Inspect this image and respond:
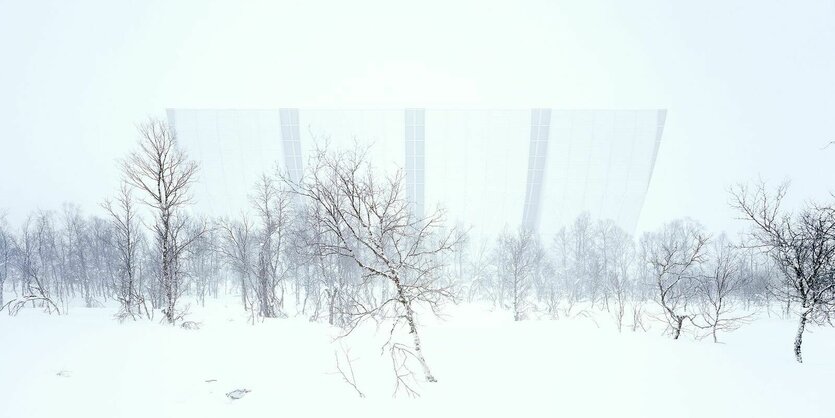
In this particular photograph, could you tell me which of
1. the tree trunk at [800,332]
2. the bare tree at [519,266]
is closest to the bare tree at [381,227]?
the tree trunk at [800,332]

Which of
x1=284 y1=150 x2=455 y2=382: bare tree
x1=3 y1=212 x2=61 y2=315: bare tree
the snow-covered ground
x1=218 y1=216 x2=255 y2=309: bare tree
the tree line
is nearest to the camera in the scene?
the snow-covered ground

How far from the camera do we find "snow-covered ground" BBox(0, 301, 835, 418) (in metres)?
6.82

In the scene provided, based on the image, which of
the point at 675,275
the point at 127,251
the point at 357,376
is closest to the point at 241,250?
the point at 127,251

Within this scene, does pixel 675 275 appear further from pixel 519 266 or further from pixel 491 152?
pixel 491 152

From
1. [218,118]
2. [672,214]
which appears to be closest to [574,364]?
[218,118]

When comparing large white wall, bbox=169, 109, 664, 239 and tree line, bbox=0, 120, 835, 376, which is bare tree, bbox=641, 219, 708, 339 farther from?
large white wall, bbox=169, 109, 664, 239

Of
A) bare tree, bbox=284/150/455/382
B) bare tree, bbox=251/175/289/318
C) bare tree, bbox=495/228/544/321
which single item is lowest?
bare tree, bbox=495/228/544/321

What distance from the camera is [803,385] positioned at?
862 cm

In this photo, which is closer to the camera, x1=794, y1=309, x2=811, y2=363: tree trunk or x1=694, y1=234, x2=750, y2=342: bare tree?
x1=794, y1=309, x2=811, y2=363: tree trunk

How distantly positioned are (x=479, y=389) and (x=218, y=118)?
72304mm

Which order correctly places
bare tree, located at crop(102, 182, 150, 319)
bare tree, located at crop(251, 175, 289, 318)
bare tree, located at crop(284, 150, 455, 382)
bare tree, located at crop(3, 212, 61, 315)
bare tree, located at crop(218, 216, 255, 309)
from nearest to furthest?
bare tree, located at crop(284, 150, 455, 382)
bare tree, located at crop(102, 182, 150, 319)
bare tree, located at crop(251, 175, 289, 318)
bare tree, located at crop(218, 216, 255, 309)
bare tree, located at crop(3, 212, 61, 315)

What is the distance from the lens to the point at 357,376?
31.0ft

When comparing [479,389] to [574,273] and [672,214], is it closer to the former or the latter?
[574,273]

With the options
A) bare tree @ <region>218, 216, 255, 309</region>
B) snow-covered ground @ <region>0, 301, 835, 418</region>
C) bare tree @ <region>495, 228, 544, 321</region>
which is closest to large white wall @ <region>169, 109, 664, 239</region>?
bare tree @ <region>495, 228, 544, 321</region>
